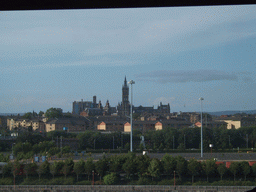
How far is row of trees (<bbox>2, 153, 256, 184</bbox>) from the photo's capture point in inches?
354

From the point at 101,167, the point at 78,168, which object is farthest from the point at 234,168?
the point at 78,168

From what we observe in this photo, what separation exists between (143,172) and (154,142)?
8483mm

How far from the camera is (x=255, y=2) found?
46.4 inches

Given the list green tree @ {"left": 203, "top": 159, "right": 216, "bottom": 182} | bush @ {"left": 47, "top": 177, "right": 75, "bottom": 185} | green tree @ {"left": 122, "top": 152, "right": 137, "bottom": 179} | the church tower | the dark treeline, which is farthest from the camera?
the church tower

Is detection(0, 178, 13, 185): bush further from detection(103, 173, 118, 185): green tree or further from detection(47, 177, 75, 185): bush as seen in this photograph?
detection(103, 173, 118, 185): green tree

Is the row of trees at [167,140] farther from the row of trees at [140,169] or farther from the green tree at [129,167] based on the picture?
the green tree at [129,167]

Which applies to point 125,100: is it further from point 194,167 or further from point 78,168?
point 194,167

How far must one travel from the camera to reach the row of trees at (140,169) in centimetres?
900

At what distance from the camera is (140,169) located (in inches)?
360

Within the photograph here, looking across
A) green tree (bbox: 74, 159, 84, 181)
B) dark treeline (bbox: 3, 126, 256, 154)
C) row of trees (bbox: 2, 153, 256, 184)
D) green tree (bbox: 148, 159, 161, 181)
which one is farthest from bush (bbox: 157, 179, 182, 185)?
dark treeline (bbox: 3, 126, 256, 154)

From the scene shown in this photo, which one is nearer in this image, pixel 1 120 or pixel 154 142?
pixel 154 142

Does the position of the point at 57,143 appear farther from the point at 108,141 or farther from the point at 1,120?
the point at 1,120

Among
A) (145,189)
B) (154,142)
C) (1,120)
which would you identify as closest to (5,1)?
(145,189)

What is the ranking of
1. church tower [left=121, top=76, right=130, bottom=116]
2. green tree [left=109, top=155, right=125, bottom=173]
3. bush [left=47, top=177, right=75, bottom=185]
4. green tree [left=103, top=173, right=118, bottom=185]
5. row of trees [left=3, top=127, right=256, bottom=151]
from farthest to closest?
1. church tower [left=121, top=76, right=130, bottom=116]
2. row of trees [left=3, top=127, right=256, bottom=151]
3. green tree [left=109, top=155, right=125, bottom=173]
4. bush [left=47, top=177, right=75, bottom=185]
5. green tree [left=103, top=173, right=118, bottom=185]
